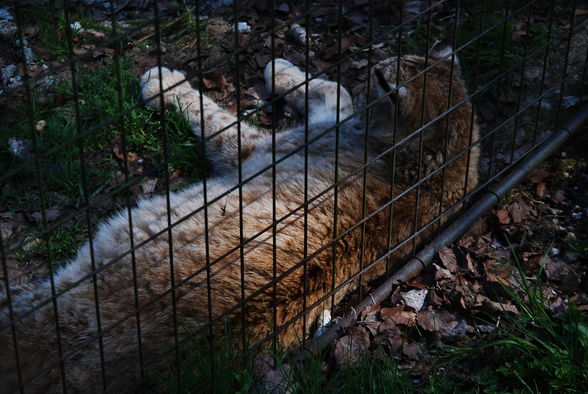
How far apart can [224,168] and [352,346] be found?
1820 mm

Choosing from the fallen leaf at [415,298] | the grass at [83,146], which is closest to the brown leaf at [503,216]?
the fallen leaf at [415,298]

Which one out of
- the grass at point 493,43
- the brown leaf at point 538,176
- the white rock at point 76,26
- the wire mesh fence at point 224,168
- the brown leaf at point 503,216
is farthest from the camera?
the white rock at point 76,26

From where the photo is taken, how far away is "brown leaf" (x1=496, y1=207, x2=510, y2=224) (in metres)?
4.53

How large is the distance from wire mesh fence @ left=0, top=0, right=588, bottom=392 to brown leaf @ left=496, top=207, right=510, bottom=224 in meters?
0.19

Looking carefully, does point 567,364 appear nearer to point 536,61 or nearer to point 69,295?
point 69,295

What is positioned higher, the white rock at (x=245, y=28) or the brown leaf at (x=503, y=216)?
the white rock at (x=245, y=28)

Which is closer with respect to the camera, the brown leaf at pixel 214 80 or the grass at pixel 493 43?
the grass at pixel 493 43

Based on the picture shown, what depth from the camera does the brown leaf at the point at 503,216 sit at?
4.53 meters

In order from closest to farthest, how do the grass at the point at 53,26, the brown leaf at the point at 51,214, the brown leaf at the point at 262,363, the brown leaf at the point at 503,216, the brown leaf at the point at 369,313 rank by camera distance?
the brown leaf at the point at 262,363
the brown leaf at the point at 369,313
the brown leaf at the point at 503,216
the brown leaf at the point at 51,214
the grass at the point at 53,26

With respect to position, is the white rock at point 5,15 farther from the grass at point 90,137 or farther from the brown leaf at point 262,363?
the brown leaf at point 262,363

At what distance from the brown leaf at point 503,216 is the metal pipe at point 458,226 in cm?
12

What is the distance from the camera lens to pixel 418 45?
5836 millimetres

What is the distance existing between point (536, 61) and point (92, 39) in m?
3.25

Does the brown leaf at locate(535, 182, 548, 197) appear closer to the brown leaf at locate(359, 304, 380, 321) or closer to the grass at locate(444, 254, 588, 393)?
the grass at locate(444, 254, 588, 393)
